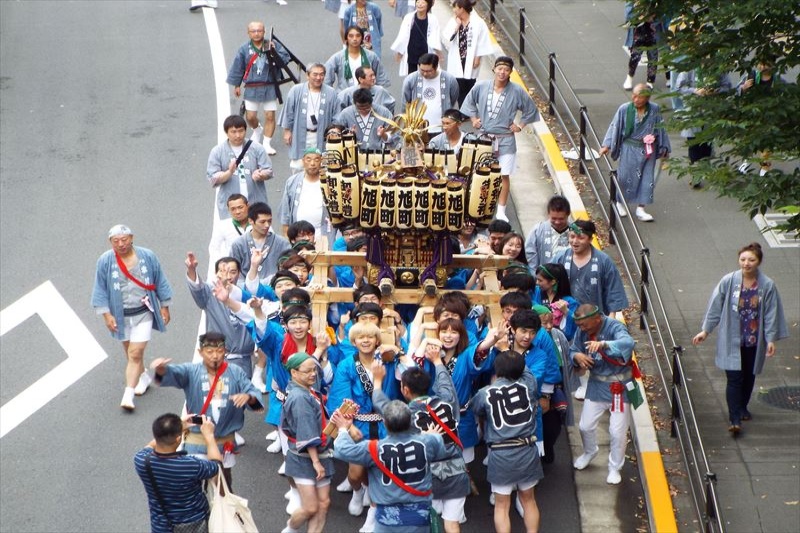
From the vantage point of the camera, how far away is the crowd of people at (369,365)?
9234 millimetres

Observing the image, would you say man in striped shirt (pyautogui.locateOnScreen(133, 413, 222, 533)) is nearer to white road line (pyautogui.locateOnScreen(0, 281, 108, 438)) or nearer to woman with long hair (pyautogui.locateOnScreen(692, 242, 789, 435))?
white road line (pyautogui.locateOnScreen(0, 281, 108, 438))

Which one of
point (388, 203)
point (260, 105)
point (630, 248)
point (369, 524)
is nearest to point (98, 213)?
point (260, 105)

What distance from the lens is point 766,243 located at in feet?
51.4

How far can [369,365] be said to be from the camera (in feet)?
33.4

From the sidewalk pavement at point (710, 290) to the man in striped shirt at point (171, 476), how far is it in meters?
4.19

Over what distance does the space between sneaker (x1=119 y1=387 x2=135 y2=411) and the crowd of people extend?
20 millimetres

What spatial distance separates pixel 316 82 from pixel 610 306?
17.4 feet

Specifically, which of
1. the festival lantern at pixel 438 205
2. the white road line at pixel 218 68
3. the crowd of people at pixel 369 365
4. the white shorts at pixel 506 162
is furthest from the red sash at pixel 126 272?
the white road line at pixel 218 68

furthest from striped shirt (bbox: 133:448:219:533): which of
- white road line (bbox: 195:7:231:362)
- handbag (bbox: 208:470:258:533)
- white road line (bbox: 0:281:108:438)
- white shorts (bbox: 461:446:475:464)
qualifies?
white road line (bbox: 195:7:231:362)

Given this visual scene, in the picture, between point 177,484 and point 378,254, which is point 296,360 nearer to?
point 177,484

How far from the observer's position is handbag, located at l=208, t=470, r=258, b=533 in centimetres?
899

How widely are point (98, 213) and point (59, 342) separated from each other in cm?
305

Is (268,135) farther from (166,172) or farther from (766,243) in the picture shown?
(766,243)

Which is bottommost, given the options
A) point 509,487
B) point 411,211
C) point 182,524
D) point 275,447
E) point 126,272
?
point 275,447
